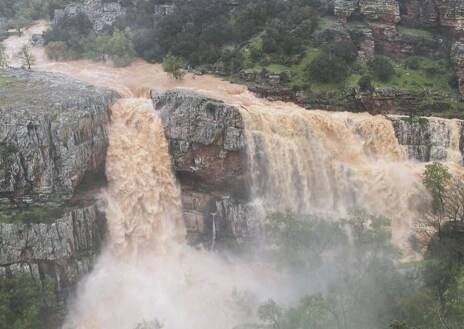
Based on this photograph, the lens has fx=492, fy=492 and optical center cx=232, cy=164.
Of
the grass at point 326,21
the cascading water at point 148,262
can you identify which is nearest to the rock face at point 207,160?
the cascading water at point 148,262

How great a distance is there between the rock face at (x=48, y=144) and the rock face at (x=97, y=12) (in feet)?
98.9

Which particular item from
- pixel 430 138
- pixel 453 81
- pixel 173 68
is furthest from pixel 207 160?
pixel 453 81

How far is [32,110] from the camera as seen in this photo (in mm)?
33312

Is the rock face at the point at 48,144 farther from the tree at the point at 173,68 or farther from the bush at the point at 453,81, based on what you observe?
the bush at the point at 453,81

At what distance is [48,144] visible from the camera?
3241 cm

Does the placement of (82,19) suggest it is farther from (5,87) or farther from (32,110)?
(32,110)

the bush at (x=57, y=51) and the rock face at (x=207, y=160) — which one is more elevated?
the bush at (x=57, y=51)

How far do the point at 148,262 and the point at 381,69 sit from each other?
30.4 metres

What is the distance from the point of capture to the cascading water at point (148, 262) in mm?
32750

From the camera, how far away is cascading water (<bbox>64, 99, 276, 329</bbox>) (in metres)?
32.8

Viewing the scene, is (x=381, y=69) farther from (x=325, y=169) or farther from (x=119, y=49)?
(x=119, y=49)

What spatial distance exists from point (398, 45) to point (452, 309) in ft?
131

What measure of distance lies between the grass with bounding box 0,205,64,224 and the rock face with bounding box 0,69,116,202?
0.66m

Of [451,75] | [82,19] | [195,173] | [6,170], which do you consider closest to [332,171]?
[195,173]
